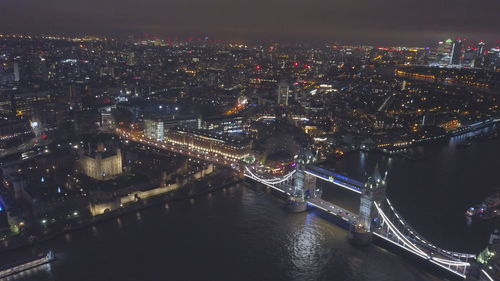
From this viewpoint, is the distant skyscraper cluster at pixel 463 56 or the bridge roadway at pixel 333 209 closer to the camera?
the bridge roadway at pixel 333 209

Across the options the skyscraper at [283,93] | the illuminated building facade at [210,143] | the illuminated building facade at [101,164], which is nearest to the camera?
the illuminated building facade at [101,164]

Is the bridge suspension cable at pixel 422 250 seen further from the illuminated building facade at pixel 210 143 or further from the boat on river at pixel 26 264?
the boat on river at pixel 26 264

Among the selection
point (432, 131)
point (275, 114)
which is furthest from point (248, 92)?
point (432, 131)

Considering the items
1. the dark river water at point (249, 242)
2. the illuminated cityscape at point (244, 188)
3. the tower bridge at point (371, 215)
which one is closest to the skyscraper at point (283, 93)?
the illuminated cityscape at point (244, 188)

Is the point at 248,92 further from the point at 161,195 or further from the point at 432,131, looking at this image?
the point at 161,195

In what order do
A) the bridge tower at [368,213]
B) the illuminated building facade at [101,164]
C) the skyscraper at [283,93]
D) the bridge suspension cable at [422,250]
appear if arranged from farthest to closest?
the skyscraper at [283,93] → the illuminated building facade at [101,164] → the bridge tower at [368,213] → the bridge suspension cable at [422,250]

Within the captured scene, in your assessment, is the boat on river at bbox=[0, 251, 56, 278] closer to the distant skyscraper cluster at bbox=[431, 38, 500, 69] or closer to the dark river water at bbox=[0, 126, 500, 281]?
the dark river water at bbox=[0, 126, 500, 281]

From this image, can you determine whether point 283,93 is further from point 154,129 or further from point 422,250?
point 422,250

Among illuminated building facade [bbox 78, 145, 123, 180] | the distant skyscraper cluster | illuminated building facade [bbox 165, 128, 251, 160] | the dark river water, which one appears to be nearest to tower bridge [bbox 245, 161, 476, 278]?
the dark river water
